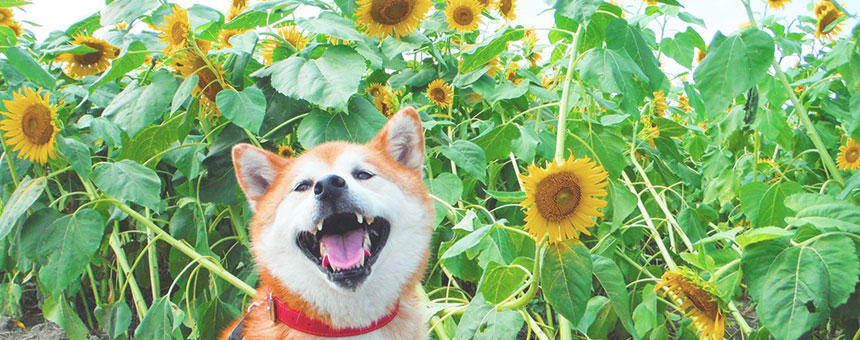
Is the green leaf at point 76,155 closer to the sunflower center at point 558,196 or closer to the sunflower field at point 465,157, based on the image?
the sunflower field at point 465,157

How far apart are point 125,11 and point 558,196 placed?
134 cm

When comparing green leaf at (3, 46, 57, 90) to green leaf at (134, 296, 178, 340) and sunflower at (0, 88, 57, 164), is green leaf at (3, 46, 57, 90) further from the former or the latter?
green leaf at (134, 296, 178, 340)

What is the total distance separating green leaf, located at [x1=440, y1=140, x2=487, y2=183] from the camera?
1.86 m

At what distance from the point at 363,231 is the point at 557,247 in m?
0.41

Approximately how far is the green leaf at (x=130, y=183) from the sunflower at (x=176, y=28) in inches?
14.6

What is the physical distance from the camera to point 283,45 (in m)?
1.96

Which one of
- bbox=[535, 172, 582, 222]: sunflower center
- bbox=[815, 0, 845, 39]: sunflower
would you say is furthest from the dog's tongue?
bbox=[815, 0, 845, 39]: sunflower

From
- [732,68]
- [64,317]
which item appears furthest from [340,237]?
[64,317]

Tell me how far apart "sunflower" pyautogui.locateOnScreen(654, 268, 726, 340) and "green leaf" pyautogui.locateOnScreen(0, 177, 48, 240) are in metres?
1.70

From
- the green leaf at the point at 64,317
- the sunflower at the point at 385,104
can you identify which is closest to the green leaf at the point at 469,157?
the sunflower at the point at 385,104

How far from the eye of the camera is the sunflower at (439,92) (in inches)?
98.3

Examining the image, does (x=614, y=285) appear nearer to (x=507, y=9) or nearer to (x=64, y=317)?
(x=507, y=9)

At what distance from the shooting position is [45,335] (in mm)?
2580

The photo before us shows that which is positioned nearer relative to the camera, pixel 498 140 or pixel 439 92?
pixel 498 140
